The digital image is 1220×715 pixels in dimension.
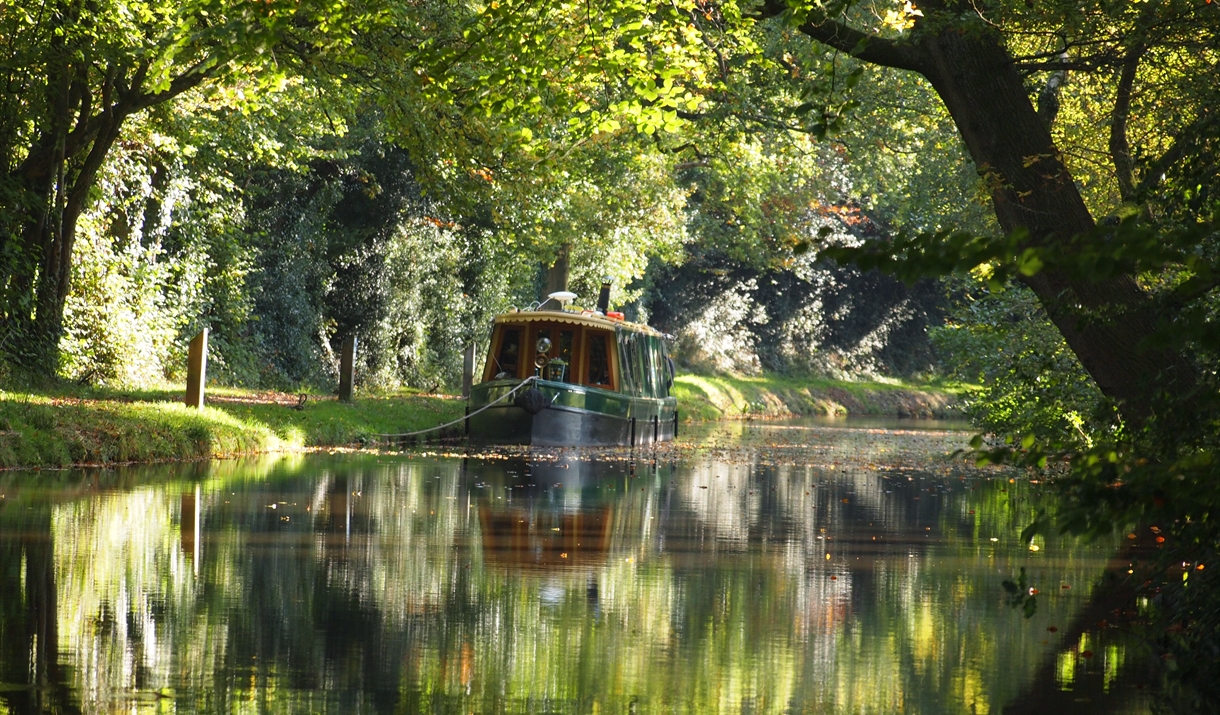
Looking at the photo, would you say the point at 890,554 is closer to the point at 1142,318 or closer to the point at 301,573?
the point at 1142,318

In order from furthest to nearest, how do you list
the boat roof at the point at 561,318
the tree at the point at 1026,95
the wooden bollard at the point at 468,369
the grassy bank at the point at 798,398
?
the grassy bank at the point at 798,398 < the wooden bollard at the point at 468,369 < the boat roof at the point at 561,318 < the tree at the point at 1026,95

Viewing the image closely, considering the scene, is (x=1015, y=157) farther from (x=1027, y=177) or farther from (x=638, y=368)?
(x=638, y=368)

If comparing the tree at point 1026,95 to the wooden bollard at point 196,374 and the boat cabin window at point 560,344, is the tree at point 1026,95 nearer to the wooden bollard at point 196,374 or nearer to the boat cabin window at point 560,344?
the wooden bollard at point 196,374

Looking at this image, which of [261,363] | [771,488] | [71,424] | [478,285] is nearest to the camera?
[71,424]

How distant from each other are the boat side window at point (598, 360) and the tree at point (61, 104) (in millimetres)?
9099

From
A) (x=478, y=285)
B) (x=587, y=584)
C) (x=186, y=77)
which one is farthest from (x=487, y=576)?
(x=478, y=285)

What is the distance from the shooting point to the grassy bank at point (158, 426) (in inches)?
626

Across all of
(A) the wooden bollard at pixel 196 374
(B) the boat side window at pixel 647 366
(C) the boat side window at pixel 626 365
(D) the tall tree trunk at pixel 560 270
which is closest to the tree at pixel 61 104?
(A) the wooden bollard at pixel 196 374

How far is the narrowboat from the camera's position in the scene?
2552 cm

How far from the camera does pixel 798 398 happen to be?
4981 centimetres

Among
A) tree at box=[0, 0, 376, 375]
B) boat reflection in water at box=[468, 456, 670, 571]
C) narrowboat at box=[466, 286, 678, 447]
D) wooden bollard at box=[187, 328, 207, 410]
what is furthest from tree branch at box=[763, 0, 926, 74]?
narrowboat at box=[466, 286, 678, 447]

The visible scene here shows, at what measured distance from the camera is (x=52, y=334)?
2164 cm

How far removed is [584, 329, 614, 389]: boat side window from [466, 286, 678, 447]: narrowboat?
19 mm

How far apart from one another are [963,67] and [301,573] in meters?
5.55
